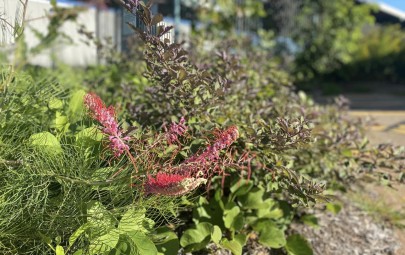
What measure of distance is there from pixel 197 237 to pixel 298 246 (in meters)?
0.66

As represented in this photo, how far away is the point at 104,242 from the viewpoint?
2352 millimetres

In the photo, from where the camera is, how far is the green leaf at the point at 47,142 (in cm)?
249

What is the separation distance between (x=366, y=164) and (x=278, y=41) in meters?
10.8

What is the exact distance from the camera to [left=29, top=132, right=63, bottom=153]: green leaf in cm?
249

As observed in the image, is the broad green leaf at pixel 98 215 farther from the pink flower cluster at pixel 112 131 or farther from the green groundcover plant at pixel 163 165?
the pink flower cluster at pixel 112 131

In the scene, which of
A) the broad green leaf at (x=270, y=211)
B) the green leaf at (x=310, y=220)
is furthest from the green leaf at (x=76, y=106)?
the green leaf at (x=310, y=220)

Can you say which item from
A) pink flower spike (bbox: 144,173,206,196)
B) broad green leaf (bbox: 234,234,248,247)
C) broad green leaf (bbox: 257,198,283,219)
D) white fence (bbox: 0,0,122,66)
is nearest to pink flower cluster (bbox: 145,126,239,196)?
pink flower spike (bbox: 144,173,206,196)

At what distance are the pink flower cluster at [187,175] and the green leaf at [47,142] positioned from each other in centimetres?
56

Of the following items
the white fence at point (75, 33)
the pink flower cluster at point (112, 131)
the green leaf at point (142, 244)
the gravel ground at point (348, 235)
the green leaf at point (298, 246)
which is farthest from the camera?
the white fence at point (75, 33)

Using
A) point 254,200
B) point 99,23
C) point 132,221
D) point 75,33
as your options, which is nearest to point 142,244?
point 132,221

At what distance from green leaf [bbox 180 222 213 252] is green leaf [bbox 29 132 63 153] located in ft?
2.73

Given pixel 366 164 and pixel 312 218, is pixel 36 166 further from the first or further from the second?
pixel 366 164

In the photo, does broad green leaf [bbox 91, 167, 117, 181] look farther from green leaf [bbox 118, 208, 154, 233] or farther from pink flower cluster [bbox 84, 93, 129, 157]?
green leaf [bbox 118, 208, 154, 233]

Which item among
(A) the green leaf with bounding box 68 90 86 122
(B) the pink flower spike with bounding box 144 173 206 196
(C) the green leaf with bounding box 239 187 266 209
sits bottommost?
(C) the green leaf with bounding box 239 187 266 209
